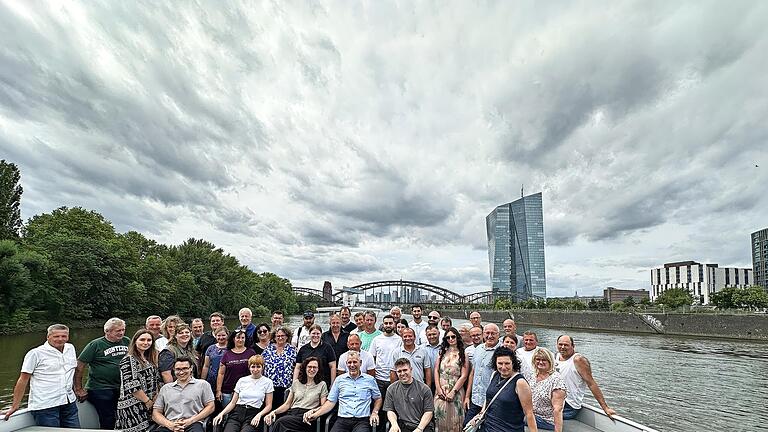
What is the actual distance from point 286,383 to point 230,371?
76 cm

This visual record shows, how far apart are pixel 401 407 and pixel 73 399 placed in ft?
12.8

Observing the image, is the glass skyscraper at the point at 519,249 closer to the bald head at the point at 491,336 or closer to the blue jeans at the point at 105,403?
the bald head at the point at 491,336

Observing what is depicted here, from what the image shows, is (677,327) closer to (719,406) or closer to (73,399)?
(719,406)

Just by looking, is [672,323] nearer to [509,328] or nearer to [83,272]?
[509,328]

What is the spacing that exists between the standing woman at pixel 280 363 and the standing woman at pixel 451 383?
2003mm

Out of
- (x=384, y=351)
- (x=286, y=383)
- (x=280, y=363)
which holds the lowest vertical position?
(x=286, y=383)

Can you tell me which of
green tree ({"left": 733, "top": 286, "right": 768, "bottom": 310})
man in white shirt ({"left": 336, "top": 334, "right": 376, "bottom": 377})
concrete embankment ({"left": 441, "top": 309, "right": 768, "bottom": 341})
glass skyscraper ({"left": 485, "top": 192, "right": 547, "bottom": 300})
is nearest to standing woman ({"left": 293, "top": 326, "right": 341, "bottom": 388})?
man in white shirt ({"left": 336, "top": 334, "right": 376, "bottom": 377})

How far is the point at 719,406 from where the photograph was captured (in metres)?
14.5

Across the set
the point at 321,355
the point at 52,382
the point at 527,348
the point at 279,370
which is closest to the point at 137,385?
the point at 52,382

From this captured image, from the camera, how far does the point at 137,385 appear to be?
5.30 metres

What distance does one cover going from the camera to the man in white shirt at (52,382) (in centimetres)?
504

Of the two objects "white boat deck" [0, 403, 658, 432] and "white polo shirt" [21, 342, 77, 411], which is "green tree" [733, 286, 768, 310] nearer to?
"white boat deck" [0, 403, 658, 432]

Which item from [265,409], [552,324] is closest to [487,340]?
[265,409]

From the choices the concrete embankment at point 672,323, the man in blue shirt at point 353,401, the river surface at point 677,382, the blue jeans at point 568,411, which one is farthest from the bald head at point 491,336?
the concrete embankment at point 672,323
